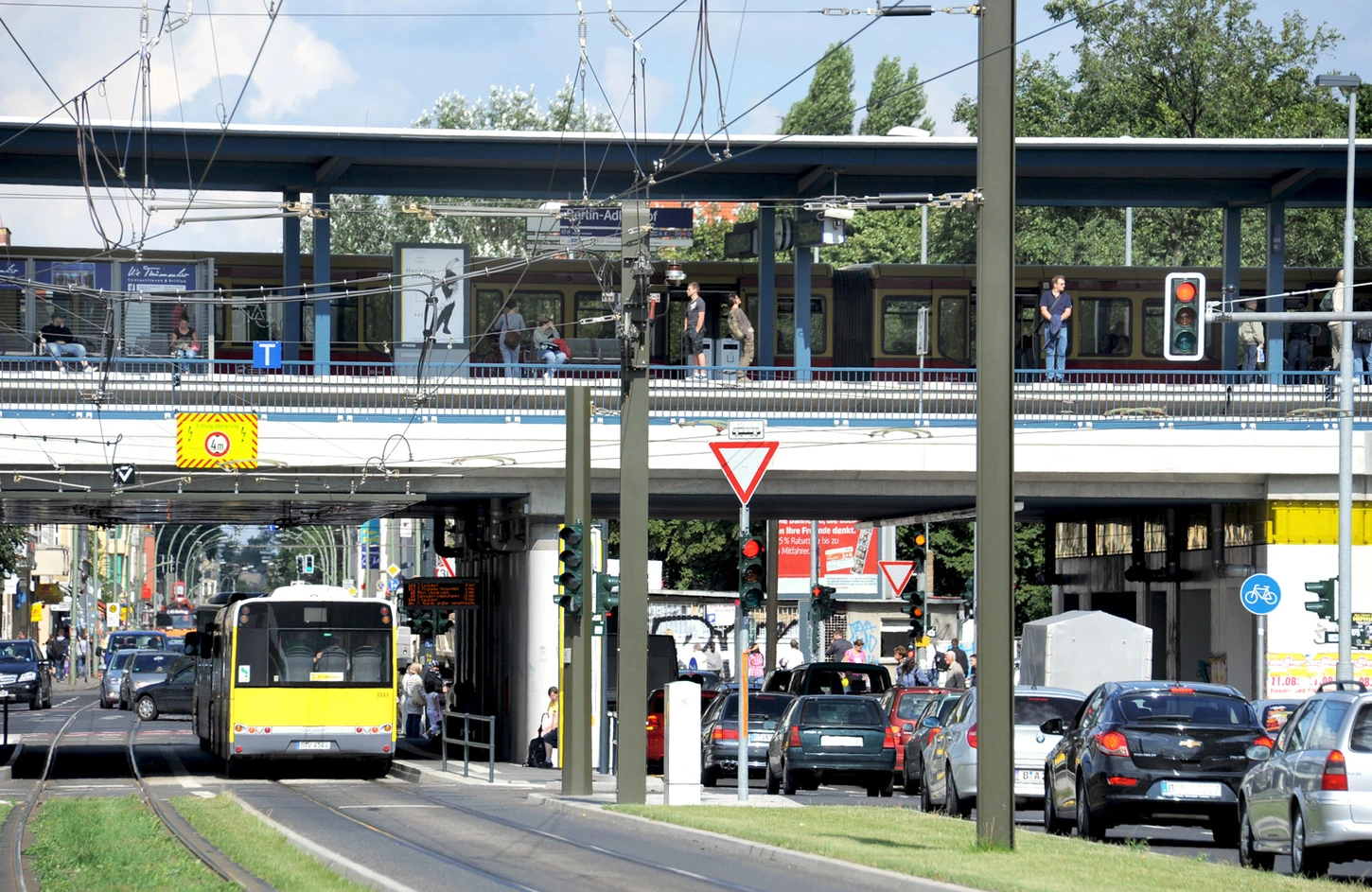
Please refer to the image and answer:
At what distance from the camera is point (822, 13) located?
62.3ft

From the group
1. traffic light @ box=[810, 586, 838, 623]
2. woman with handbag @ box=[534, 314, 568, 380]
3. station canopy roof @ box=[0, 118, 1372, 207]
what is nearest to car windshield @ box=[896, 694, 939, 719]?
woman with handbag @ box=[534, 314, 568, 380]

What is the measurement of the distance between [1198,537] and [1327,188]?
826 cm

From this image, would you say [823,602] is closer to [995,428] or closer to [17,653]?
[17,653]

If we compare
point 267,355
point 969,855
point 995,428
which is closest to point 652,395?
point 267,355

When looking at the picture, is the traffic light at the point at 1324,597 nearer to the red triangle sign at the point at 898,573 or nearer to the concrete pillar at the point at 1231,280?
the concrete pillar at the point at 1231,280

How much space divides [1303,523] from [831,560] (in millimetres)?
28201

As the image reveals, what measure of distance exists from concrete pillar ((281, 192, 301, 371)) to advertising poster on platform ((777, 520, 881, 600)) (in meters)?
23.5

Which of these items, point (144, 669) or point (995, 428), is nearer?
point (995, 428)

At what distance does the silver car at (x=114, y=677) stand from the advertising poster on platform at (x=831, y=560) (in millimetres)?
18442

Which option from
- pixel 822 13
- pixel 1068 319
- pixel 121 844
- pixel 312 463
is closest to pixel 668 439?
pixel 312 463

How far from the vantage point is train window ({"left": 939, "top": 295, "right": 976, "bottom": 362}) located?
40656 millimetres

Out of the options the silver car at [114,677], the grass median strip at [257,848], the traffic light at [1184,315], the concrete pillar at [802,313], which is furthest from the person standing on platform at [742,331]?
the silver car at [114,677]

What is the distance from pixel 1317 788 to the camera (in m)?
14.5

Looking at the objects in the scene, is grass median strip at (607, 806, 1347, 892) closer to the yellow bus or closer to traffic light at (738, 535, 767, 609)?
traffic light at (738, 535, 767, 609)
